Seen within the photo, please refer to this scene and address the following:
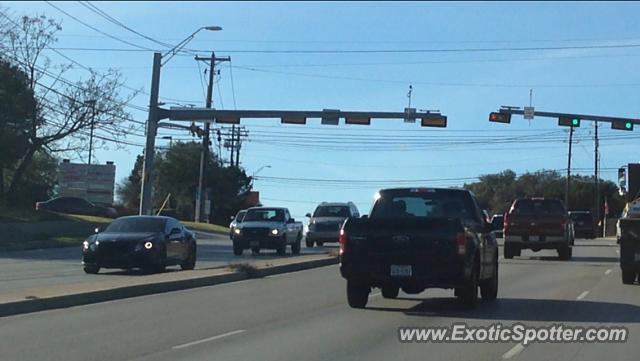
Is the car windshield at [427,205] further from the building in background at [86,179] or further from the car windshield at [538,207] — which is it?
the building in background at [86,179]

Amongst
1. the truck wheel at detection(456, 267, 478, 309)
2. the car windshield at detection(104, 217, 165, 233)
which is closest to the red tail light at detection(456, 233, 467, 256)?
the truck wheel at detection(456, 267, 478, 309)

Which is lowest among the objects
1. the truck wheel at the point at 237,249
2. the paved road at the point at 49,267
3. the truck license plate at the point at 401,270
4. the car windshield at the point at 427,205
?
the paved road at the point at 49,267

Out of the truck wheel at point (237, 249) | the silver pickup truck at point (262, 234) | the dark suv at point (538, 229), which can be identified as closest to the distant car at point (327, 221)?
the silver pickup truck at point (262, 234)

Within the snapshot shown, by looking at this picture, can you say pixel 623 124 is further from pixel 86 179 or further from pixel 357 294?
pixel 86 179

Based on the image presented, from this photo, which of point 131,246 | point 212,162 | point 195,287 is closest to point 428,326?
point 195,287

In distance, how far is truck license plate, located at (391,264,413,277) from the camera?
50.1 feet

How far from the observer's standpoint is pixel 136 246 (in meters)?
23.8

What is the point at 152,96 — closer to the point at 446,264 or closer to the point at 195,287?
the point at 195,287

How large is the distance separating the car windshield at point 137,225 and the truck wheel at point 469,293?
10884 millimetres

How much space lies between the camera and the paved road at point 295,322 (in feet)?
38.1

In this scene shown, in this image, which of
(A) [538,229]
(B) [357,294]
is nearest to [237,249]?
(A) [538,229]

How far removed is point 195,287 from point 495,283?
6.48 m

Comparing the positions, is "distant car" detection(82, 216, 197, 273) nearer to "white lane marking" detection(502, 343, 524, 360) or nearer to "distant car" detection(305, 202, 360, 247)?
"white lane marking" detection(502, 343, 524, 360)

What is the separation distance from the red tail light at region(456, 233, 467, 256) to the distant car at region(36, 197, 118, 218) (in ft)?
187
